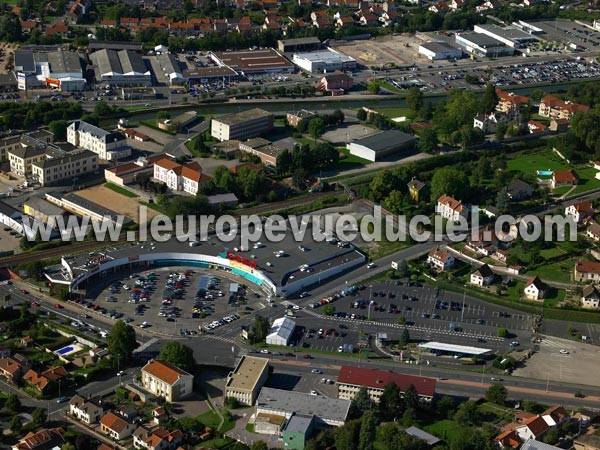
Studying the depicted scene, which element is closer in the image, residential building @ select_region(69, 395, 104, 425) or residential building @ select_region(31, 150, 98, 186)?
residential building @ select_region(69, 395, 104, 425)

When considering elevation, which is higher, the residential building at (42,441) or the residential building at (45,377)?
the residential building at (42,441)

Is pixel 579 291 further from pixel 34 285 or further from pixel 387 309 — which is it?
pixel 34 285

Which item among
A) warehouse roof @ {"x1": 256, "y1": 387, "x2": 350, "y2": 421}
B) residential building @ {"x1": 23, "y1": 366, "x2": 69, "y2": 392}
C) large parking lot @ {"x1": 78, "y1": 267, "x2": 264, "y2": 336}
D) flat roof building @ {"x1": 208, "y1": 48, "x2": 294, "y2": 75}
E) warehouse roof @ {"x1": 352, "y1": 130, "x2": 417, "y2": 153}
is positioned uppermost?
flat roof building @ {"x1": 208, "y1": 48, "x2": 294, "y2": 75}

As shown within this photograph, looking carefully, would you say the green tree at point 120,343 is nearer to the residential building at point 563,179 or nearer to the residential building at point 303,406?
the residential building at point 303,406

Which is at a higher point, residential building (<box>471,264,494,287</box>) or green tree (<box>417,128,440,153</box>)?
green tree (<box>417,128,440,153</box>)

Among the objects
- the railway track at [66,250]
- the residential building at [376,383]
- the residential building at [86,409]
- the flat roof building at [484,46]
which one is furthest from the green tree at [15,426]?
the flat roof building at [484,46]

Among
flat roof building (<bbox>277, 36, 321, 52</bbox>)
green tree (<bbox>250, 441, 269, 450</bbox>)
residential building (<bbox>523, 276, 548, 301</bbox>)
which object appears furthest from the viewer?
flat roof building (<bbox>277, 36, 321, 52</bbox>)

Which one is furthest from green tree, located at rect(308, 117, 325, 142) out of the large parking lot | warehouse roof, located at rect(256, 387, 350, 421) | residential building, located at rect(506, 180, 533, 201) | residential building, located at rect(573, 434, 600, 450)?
residential building, located at rect(573, 434, 600, 450)

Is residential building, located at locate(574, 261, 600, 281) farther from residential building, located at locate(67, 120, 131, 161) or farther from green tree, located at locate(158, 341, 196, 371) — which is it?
residential building, located at locate(67, 120, 131, 161)
